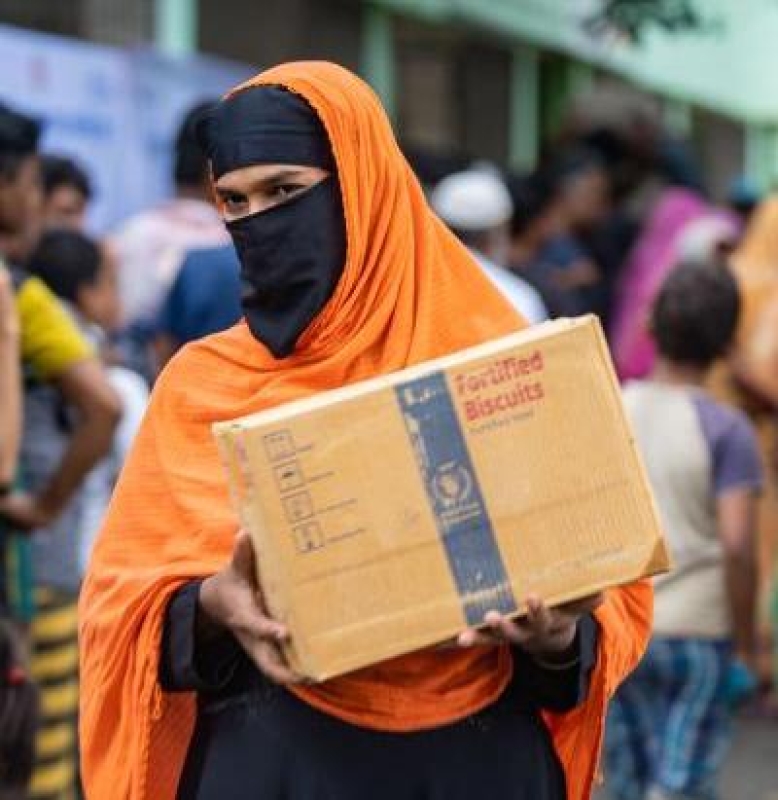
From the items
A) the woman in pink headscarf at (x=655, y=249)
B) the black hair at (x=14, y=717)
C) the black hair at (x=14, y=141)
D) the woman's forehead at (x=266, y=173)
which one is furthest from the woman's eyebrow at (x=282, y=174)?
the woman in pink headscarf at (x=655, y=249)

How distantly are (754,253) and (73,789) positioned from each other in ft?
11.0

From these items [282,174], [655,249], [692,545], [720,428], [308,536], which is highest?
[282,174]

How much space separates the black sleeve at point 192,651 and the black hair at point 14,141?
240cm

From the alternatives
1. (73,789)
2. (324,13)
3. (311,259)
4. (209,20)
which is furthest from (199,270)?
(324,13)

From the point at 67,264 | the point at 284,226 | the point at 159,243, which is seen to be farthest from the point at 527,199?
the point at 284,226

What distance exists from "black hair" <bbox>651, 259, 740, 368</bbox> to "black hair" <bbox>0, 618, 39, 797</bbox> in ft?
5.33

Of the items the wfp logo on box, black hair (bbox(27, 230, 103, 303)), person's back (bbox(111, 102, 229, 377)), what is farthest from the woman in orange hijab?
person's back (bbox(111, 102, 229, 377))

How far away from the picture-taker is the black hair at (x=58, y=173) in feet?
23.9

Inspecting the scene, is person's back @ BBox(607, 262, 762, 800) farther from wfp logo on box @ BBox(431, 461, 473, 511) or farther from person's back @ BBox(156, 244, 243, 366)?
wfp logo on box @ BBox(431, 461, 473, 511)

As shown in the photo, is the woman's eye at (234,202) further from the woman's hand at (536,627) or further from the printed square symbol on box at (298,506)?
the woman's hand at (536,627)

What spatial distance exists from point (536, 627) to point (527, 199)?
7.25m

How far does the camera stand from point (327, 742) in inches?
123

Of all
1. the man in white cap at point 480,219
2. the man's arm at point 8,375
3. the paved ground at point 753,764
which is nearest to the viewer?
the man's arm at point 8,375

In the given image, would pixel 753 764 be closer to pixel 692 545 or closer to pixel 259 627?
pixel 692 545
